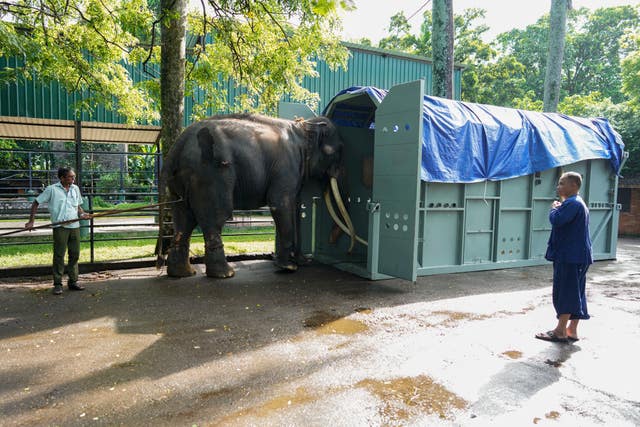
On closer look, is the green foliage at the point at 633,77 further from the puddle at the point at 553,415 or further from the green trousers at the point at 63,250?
the green trousers at the point at 63,250

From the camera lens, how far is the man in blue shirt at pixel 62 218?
20.6ft

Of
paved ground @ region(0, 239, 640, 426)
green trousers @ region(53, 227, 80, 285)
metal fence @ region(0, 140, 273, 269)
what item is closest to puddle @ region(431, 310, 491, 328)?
→ paved ground @ region(0, 239, 640, 426)

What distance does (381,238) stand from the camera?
730 centimetres

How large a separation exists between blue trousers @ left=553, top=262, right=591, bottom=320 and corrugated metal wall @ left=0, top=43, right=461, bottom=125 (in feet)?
33.5

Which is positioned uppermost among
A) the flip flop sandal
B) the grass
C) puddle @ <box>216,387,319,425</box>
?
the grass

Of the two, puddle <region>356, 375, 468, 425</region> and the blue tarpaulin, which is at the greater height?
the blue tarpaulin

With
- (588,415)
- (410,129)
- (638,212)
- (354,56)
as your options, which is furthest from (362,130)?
(638,212)

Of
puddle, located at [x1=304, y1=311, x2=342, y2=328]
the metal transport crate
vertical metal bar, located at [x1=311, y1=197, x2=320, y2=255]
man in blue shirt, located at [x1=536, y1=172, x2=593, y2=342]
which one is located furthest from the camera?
vertical metal bar, located at [x1=311, y1=197, x2=320, y2=255]

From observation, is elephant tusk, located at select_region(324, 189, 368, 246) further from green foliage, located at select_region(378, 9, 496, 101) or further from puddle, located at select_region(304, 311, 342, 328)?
green foliage, located at select_region(378, 9, 496, 101)

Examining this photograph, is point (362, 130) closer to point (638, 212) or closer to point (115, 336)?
point (115, 336)

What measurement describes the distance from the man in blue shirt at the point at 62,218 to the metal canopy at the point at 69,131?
1.90 meters

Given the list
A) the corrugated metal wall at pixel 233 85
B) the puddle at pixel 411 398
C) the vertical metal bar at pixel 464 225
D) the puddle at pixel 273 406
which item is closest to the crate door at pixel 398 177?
the vertical metal bar at pixel 464 225

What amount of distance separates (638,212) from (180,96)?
17.3 m

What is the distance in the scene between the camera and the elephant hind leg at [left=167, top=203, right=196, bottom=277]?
7.32 metres
